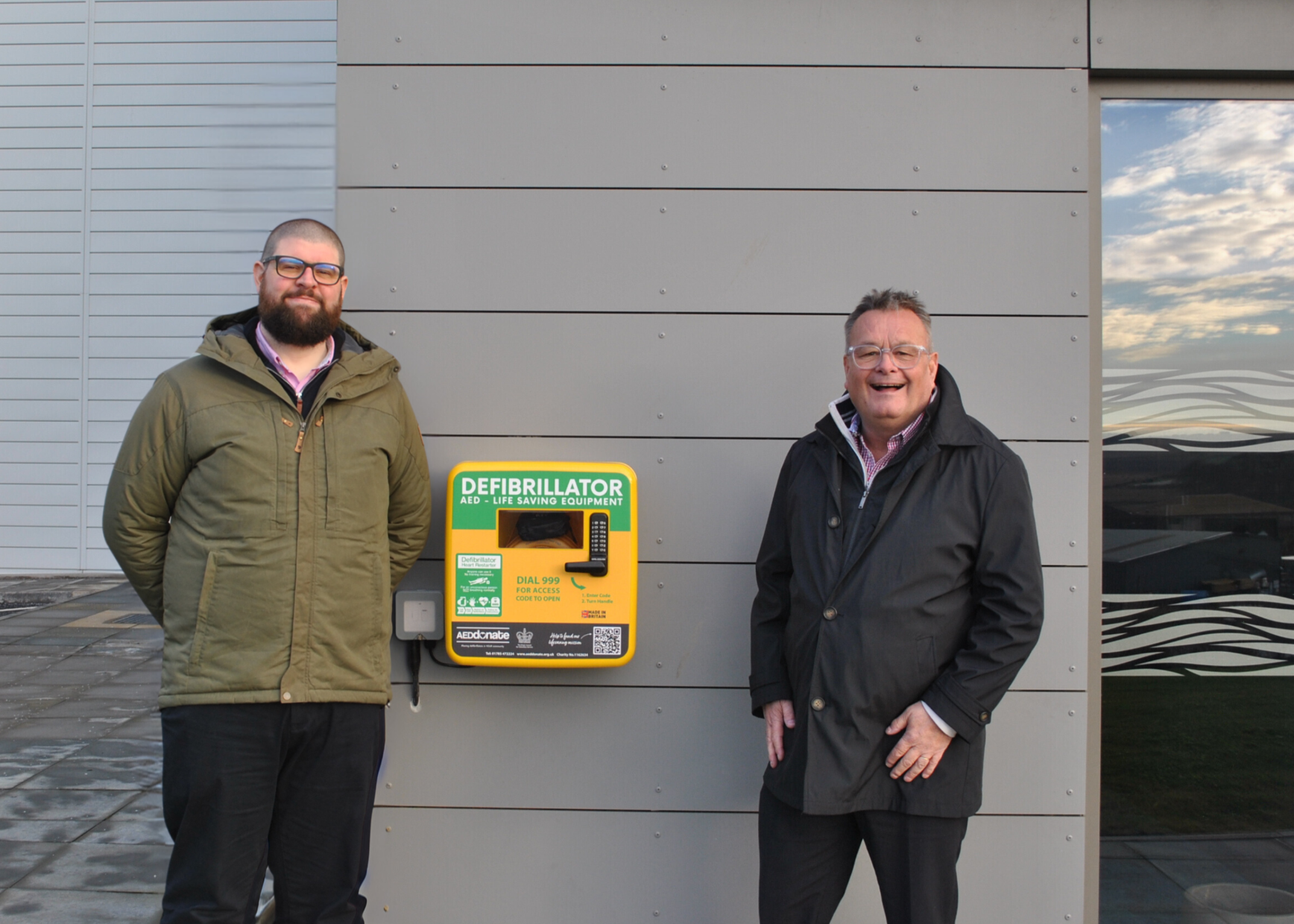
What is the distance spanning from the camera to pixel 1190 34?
2330 millimetres

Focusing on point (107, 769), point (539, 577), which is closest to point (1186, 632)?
point (539, 577)

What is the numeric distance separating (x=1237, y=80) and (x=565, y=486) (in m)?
2.07

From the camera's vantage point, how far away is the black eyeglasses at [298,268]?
6.35ft

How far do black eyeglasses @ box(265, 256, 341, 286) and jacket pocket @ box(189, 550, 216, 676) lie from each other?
614mm

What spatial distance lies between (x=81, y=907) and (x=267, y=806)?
1.60 meters

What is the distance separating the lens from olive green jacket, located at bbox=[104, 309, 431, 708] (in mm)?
1856

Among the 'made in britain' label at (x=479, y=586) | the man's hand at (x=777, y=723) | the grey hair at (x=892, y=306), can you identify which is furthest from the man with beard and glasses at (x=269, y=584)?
the grey hair at (x=892, y=306)

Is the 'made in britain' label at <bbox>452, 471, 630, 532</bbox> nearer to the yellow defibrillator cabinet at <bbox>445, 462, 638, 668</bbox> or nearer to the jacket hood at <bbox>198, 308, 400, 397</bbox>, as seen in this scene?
the yellow defibrillator cabinet at <bbox>445, 462, 638, 668</bbox>

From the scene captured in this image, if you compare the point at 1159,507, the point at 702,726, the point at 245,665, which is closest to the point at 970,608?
the point at 702,726

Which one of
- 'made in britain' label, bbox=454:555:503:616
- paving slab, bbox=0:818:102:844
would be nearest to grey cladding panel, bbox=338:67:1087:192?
'made in britain' label, bbox=454:555:503:616

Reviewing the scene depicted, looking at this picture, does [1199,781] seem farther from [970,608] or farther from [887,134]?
[887,134]

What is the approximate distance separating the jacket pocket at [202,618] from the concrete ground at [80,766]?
1585mm

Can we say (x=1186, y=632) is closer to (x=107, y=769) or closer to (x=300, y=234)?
(x=300, y=234)

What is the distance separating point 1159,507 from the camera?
2.42 m
